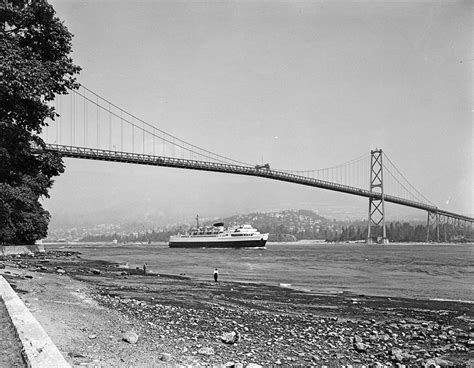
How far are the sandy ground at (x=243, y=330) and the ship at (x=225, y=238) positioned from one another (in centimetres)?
6896

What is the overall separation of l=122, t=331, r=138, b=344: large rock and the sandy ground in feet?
0.17

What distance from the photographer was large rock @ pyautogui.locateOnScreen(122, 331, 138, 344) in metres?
6.79

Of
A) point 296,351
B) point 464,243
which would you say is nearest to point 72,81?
point 296,351

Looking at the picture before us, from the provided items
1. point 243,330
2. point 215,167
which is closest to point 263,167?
point 215,167

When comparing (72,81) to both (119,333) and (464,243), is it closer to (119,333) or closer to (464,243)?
(119,333)

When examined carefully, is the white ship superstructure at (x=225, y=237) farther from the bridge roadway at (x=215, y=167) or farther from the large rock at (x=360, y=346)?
the large rock at (x=360, y=346)

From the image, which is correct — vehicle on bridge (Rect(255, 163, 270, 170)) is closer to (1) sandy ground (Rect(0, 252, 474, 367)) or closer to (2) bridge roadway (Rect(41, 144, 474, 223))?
(2) bridge roadway (Rect(41, 144, 474, 223))

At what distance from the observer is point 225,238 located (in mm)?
83562

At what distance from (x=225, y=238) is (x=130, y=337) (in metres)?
77.1

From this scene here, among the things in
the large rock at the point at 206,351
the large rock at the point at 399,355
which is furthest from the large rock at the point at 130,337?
A: the large rock at the point at 399,355

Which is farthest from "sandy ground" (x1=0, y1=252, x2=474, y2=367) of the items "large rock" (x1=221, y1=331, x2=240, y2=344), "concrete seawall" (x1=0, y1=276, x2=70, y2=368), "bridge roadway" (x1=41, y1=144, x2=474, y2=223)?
"bridge roadway" (x1=41, y1=144, x2=474, y2=223)

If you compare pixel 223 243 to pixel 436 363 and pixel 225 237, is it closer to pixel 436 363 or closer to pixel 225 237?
pixel 225 237

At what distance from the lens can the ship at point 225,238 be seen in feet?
270

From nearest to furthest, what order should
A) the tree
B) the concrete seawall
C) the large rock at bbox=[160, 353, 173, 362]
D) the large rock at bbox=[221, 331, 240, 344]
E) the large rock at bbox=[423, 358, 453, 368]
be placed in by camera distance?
the concrete seawall < the large rock at bbox=[160, 353, 173, 362] < the large rock at bbox=[423, 358, 453, 368] < the large rock at bbox=[221, 331, 240, 344] < the tree
